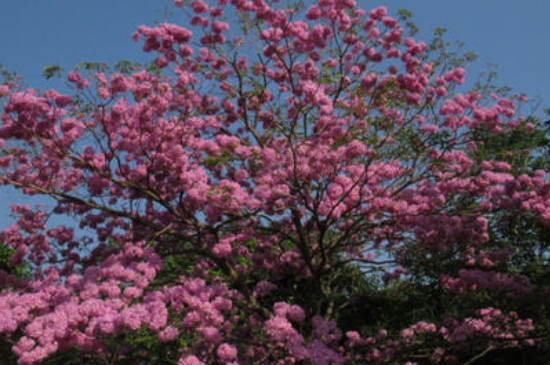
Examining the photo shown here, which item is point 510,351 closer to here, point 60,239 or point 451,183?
point 451,183

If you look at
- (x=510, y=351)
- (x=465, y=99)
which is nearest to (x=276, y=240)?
(x=465, y=99)

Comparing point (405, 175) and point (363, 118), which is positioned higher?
point (363, 118)

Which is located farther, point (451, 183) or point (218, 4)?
point (218, 4)

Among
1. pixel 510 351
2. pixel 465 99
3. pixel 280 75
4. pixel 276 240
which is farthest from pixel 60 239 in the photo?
pixel 510 351

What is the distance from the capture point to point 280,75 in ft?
35.5

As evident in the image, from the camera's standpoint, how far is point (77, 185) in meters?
9.60

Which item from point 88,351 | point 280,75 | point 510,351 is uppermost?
point 280,75

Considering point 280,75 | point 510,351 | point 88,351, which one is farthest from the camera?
point 510,351

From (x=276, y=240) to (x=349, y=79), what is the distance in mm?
3575

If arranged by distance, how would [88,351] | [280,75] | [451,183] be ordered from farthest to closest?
[280,75] → [451,183] → [88,351]

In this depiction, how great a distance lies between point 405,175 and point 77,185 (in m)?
5.89

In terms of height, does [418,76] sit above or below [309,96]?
above

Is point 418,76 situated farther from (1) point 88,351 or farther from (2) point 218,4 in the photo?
(1) point 88,351

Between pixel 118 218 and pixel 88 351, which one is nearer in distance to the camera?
pixel 88 351
